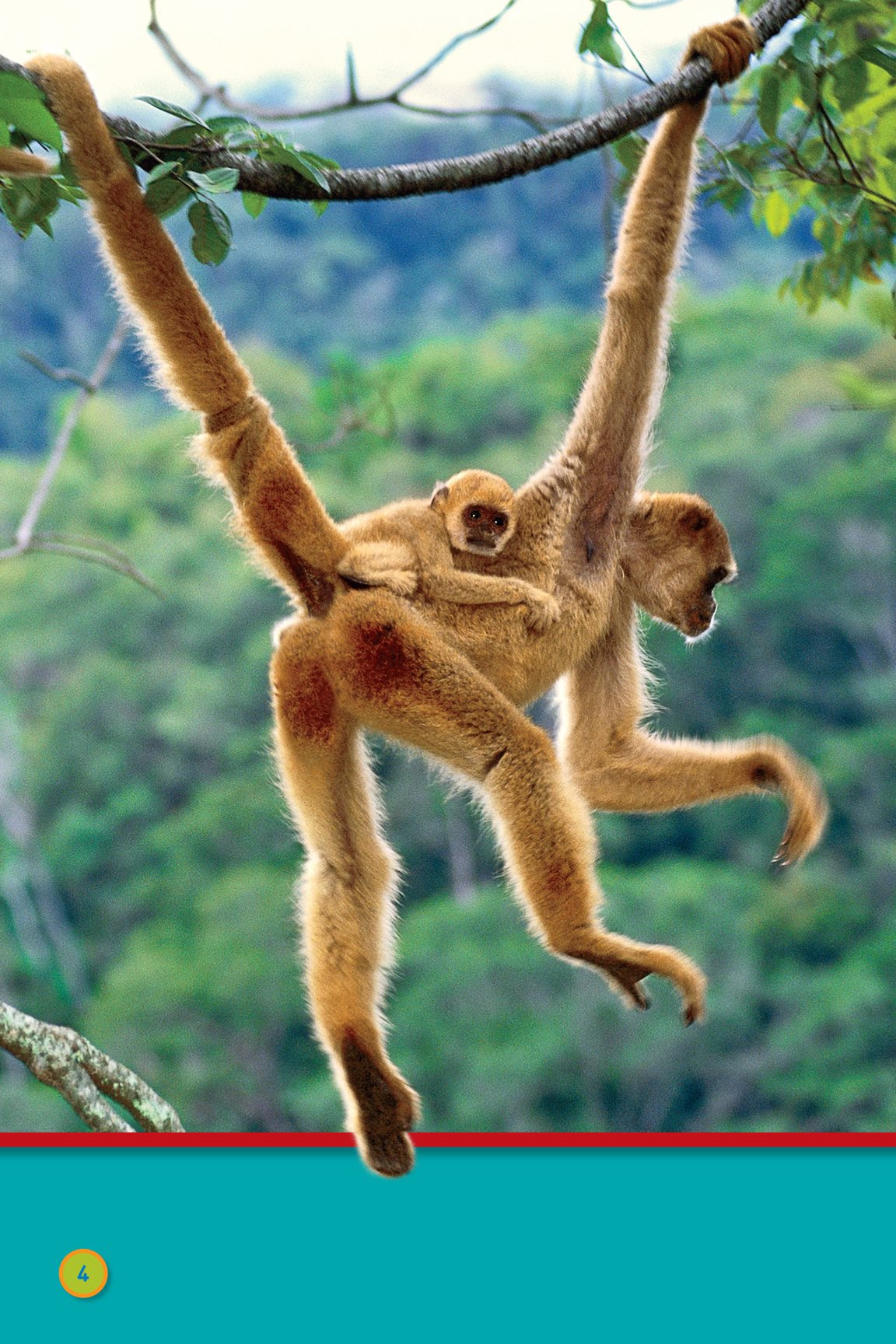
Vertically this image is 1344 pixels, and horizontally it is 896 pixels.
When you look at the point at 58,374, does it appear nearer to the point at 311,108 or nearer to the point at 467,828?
the point at 311,108

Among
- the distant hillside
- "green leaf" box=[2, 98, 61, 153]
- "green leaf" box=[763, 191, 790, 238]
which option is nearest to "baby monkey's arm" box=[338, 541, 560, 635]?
"green leaf" box=[2, 98, 61, 153]

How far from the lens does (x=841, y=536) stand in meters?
23.6

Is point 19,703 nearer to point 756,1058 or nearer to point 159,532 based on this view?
point 159,532

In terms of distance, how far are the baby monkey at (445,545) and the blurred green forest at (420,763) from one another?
1443 cm

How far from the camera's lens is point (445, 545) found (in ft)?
7.06

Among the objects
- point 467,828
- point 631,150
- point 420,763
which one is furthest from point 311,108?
point 467,828

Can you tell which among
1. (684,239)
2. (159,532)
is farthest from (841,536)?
(684,239)

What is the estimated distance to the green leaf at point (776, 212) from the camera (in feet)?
9.41

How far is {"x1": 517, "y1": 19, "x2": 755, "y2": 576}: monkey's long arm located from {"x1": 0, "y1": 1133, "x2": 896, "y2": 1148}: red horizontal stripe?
0.90 meters

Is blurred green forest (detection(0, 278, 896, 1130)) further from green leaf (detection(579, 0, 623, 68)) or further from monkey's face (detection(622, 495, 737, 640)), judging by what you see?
green leaf (detection(579, 0, 623, 68))

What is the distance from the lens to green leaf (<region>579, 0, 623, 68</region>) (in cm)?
218

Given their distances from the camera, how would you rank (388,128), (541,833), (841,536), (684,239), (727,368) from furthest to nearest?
(388,128), (727,368), (841,536), (684,239), (541,833)

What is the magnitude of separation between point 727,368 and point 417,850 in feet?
42.4

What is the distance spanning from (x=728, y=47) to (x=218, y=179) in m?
0.83
